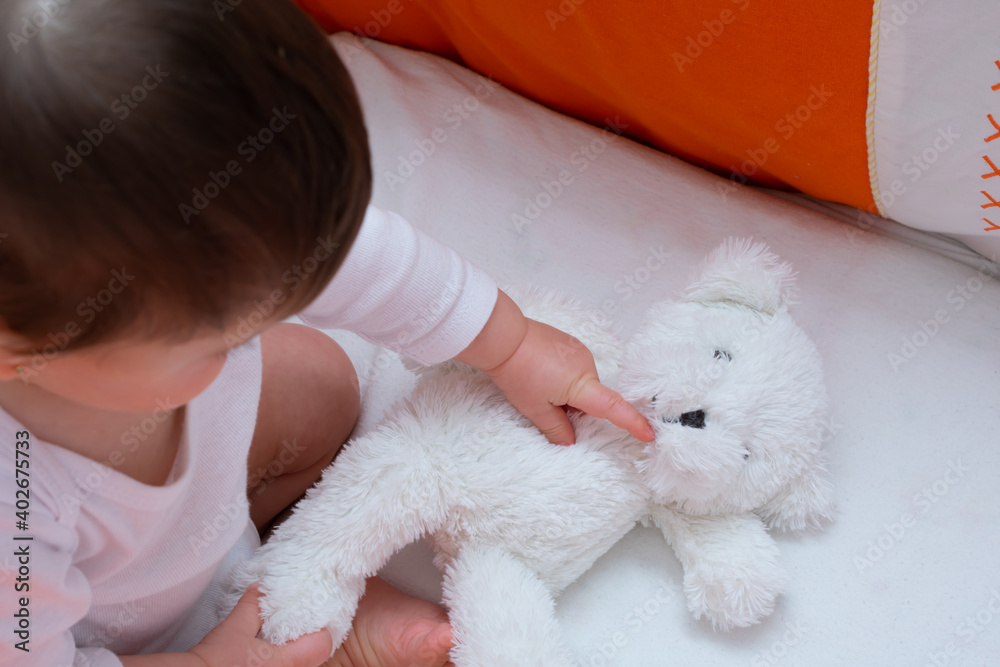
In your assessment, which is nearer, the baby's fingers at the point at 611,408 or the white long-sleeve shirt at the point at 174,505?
the white long-sleeve shirt at the point at 174,505

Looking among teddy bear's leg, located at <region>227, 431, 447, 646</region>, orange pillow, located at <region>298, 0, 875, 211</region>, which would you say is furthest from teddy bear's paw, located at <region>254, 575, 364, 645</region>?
orange pillow, located at <region>298, 0, 875, 211</region>

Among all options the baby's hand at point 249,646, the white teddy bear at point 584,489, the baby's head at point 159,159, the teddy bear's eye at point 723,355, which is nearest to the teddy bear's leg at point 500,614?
the white teddy bear at point 584,489

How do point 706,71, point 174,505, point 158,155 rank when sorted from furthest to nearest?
point 706,71, point 174,505, point 158,155

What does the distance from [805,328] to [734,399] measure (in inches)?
7.7

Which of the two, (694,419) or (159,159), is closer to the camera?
(159,159)

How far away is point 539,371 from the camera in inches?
25.0

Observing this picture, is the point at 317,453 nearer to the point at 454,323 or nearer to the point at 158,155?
the point at 454,323

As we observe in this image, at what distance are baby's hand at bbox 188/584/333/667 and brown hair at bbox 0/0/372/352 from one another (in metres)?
0.33

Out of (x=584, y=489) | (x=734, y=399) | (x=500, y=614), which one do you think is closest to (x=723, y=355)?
(x=734, y=399)

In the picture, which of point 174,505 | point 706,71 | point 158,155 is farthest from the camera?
point 706,71

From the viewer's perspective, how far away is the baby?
0.30 m

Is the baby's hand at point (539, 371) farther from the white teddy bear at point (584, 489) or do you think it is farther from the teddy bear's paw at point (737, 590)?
the teddy bear's paw at point (737, 590)

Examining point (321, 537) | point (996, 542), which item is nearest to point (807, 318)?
point (996, 542)

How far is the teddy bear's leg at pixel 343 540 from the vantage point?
611mm
